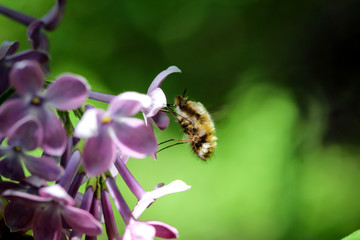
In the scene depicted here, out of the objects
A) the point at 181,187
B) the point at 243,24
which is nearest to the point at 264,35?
the point at 243,24

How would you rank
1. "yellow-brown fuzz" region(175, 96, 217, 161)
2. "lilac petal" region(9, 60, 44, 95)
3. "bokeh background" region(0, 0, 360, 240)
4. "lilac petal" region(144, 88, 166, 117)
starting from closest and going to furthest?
1. "lilac petal" region(9, 60, 44, 95)
2. "lilac petal" region(144, 88, 166, 117)
3. "yellow-brown fuzz" region(175, 96, 217, 161)
4. "bokeh background" region(0, 0, 360, 240)

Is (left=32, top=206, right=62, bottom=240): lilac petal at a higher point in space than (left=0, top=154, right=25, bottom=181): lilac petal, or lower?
lower

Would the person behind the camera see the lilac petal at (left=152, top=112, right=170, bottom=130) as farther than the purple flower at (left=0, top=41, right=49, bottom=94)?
Yes

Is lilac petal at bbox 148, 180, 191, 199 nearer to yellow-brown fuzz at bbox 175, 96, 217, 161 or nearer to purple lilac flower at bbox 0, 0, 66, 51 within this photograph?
purple lilac flower at bbox 0, 0, 66, 51

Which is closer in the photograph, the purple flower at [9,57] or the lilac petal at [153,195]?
the purple flower at [9,57]

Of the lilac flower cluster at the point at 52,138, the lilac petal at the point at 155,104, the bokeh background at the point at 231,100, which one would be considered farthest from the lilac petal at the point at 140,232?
the bokeh background at the point at 231,100

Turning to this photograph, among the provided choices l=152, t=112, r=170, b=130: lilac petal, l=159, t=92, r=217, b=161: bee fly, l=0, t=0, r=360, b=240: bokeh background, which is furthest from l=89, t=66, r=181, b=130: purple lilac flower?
l=0, t=0, r=360, b=240: bokeh background

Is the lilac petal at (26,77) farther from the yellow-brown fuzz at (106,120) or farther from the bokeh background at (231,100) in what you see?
the bokeh background at (231,100)
